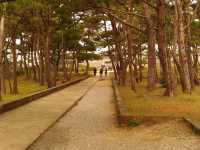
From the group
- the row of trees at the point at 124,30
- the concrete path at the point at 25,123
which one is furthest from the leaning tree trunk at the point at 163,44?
the concrete path at the point at 25,123

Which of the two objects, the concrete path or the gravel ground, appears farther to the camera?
the concrete path

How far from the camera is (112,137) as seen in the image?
1111 centimetres

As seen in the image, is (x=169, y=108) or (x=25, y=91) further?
(x=25, y=91)

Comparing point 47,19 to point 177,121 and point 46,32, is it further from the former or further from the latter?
point 177,121

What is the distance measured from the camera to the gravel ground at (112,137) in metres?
9.72

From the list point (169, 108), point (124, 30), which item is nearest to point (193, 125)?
→ point (169, 108)

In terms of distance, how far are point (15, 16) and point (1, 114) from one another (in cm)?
1622

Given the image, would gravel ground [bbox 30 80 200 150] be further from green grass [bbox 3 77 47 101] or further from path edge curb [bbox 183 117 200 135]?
green grass [bbox 3 77 47 101]

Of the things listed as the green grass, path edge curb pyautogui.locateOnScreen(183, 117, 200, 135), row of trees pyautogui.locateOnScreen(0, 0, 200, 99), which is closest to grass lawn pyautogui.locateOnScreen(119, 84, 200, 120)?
path edge curb pyautogui.locateOnScreen(183, 117, 200, 135)

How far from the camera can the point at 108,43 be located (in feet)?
142

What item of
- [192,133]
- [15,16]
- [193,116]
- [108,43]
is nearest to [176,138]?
[192,133]

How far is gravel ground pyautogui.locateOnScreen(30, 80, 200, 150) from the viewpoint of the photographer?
972 cm

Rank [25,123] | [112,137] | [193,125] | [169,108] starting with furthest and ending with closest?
[169,108], [25,123], [193,125], [112,137]

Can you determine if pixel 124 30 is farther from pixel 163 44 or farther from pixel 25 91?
pixel 25 91
